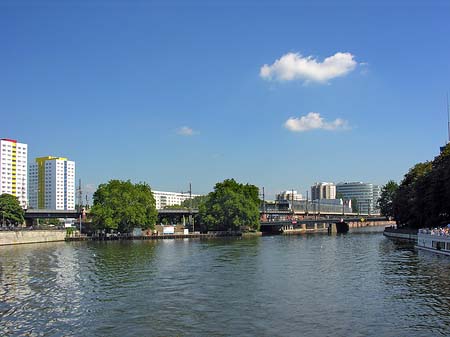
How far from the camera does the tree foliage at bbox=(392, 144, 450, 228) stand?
91625mm

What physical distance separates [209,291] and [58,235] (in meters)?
96.1

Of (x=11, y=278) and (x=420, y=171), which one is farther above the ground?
(x=420, y=171)

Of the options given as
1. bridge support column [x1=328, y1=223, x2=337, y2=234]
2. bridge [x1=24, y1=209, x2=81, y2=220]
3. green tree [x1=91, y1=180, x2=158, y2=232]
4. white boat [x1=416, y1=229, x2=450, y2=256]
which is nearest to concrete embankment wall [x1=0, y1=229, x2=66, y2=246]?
green tree [x1=91, y1=180, x2=158, y2=232]

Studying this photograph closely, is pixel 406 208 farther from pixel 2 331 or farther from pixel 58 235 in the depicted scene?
pixel 2 331

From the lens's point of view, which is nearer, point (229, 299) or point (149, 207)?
point (229, 299)

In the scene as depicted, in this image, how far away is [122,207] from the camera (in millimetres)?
130750

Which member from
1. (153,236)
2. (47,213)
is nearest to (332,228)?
(153,236)

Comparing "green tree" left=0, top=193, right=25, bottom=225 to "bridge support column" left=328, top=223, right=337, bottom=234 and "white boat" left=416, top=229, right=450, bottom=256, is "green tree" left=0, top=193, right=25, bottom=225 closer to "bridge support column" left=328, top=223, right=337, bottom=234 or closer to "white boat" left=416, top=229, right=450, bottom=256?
"bridge support column" left=328, top=223, right=337, bottom=234

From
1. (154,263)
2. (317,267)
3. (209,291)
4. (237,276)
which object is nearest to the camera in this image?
(209,291)

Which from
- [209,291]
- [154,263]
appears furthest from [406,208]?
[209,291]

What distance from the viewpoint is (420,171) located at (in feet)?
410

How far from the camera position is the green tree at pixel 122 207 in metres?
129

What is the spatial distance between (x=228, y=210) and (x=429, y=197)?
210 feet

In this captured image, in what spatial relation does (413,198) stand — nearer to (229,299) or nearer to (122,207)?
(122,207)
